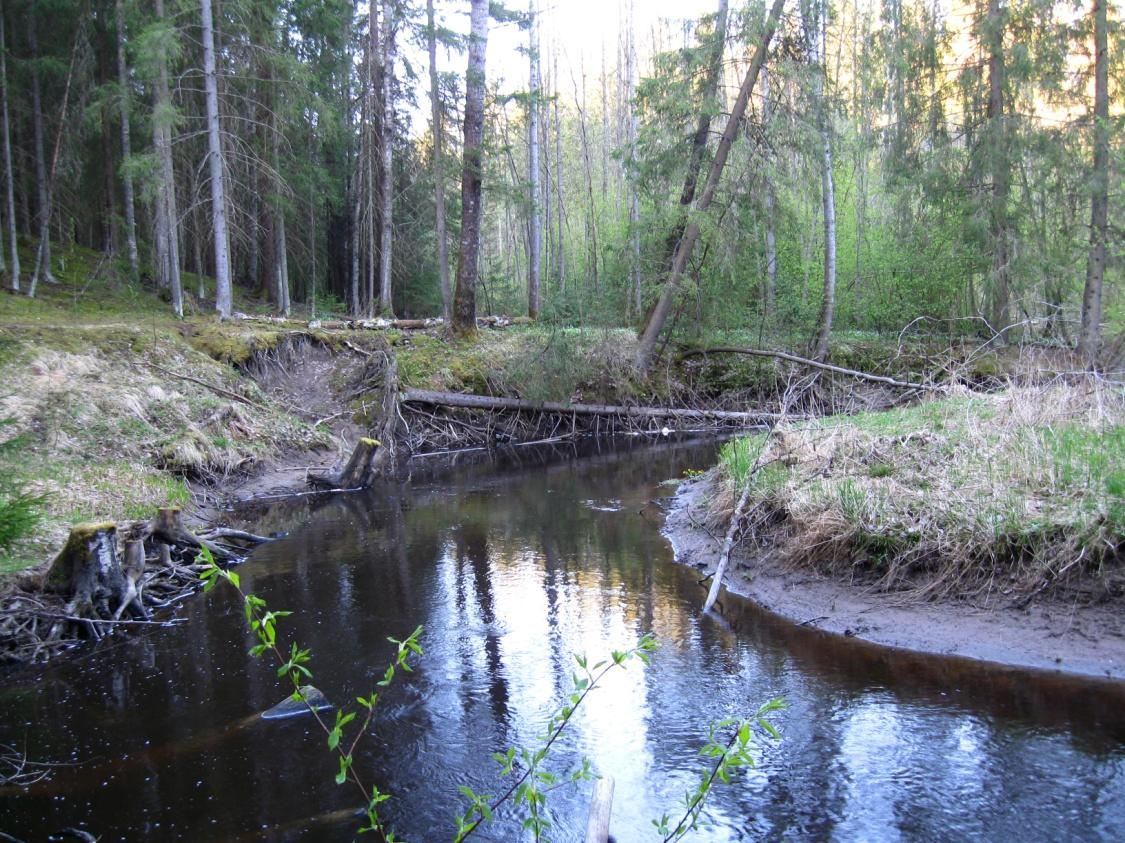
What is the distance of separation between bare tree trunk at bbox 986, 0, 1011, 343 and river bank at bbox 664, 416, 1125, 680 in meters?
13.1

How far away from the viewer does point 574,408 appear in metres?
18.4

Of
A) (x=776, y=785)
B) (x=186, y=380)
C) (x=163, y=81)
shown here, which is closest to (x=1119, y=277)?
(x=776, y=785)

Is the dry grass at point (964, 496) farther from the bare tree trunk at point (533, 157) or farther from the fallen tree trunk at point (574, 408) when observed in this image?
the bare tree trunk at point (533, 157)

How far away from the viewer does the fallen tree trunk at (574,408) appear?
16.6m

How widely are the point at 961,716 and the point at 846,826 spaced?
157 cm

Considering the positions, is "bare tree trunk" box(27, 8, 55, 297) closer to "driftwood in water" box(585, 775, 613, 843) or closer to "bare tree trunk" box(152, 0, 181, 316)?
"bare tree trunk" box(152, 0, 181, 316)

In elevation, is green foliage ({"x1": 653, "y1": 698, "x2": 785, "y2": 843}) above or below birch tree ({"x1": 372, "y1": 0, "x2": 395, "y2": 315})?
below

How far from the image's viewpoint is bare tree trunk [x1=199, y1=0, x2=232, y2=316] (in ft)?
53.3

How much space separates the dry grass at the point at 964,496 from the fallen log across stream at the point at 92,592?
20.5ft

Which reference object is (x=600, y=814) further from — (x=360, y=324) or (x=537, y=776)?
(x=360, y=324)

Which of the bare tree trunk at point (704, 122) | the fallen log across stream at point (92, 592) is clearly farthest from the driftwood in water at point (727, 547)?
the bare tree trunk at point (704, 122)

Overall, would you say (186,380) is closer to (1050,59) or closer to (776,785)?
(776,785)

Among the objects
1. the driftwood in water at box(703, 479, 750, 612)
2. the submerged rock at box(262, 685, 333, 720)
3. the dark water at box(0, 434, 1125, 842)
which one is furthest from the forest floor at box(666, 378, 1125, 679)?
the submerged rock at box(262, 685, 333, 720)

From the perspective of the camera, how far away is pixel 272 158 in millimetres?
20531
